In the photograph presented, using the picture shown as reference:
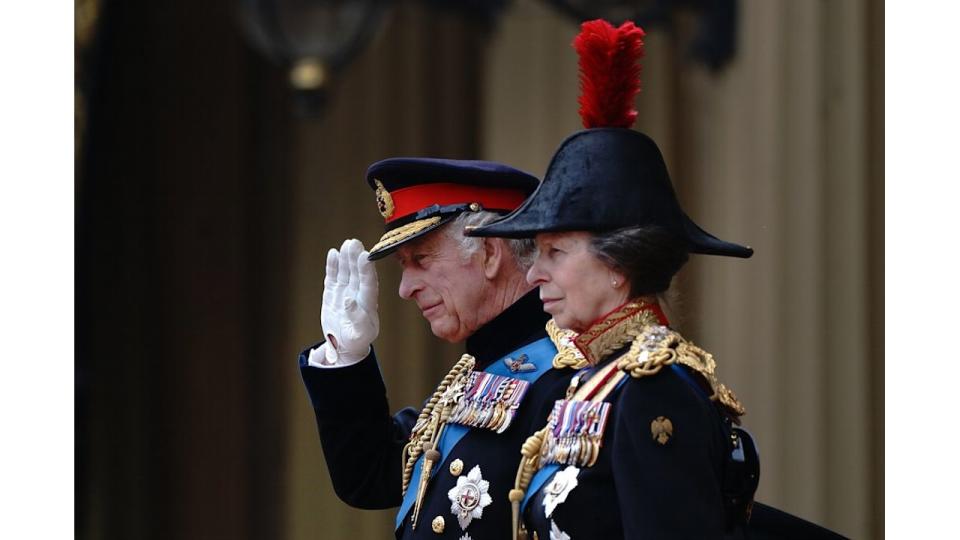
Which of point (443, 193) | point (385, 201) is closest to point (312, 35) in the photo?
point (385, 201)

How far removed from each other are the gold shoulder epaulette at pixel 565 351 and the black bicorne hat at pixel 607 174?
0.35 m

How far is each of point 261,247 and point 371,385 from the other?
7.12 feet

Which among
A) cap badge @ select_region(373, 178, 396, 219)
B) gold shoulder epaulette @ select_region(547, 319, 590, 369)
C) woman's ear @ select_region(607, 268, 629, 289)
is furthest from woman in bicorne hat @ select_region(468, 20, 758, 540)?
cap badge @ select_region(373, 178, 396, 219)

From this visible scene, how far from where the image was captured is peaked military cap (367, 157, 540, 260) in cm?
292

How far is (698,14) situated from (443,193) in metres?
2.16

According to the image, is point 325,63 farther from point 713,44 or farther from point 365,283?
point 365,283

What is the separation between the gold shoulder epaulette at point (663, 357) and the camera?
7.39 ft

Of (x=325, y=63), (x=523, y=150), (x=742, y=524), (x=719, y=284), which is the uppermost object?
(x=325, y=63)

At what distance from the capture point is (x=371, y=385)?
10.3ft

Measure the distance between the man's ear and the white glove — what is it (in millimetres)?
292

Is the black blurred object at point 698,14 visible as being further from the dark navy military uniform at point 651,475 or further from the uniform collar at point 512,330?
the dark navy military uniform at point 651,475

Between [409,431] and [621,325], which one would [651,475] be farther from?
[409,431]

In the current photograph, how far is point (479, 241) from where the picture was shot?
2.90m

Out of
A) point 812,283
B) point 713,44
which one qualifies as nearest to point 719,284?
point 812,283
